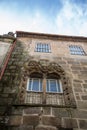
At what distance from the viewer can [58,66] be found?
670 cm

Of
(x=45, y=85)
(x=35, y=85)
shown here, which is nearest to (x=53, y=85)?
(x=45, y=85)

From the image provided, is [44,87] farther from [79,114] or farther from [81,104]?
[79,114]

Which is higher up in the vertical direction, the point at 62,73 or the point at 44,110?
the point at 62,73

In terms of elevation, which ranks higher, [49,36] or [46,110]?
[49,36]

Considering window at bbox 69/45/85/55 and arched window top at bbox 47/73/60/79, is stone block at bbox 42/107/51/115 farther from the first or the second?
window at bbox 69/45/85/55

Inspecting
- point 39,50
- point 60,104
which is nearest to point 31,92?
point 60,104

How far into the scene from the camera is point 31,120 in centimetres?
422

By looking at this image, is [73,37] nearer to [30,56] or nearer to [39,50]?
[39,50]

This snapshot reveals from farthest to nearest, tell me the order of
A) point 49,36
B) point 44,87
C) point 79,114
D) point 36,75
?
point 49,36
point 36,75
point 44,87
point 79,114

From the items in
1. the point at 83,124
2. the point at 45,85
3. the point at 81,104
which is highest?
the point at 45,85

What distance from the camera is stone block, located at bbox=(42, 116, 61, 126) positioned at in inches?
164

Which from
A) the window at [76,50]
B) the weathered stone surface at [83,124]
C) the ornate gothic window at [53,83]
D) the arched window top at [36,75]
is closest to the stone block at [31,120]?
the weathered stone surface at [83,124]

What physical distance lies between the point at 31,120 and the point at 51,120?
0.60m

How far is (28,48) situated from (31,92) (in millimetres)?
3346
